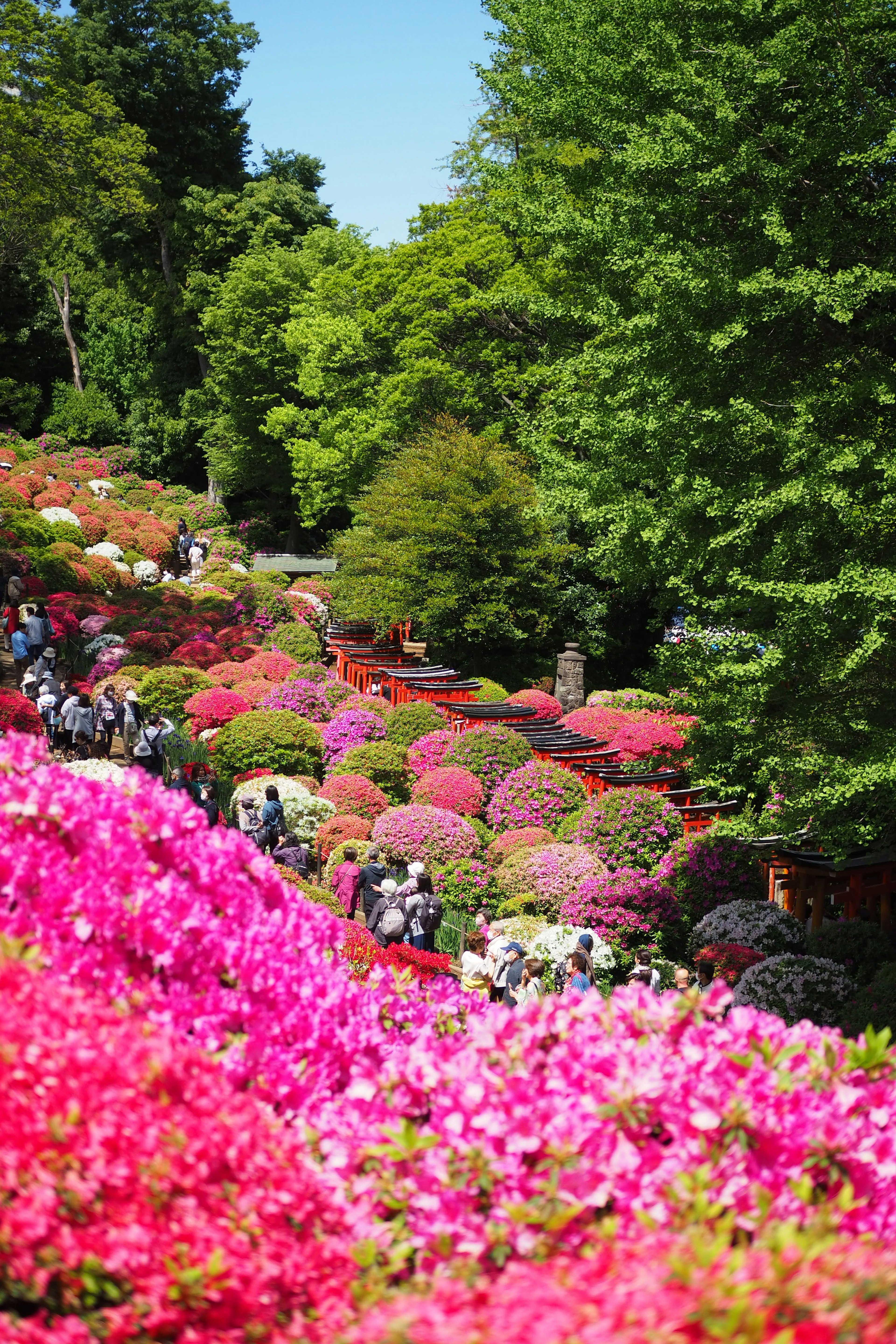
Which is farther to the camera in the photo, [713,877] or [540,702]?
[540,702]

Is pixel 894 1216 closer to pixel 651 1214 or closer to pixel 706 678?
pixel 651 1214

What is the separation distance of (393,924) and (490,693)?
1333cm

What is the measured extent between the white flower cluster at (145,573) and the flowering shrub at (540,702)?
1275 centimetres

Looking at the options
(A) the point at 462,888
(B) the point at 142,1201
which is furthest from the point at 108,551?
(B) the point at 142,1201

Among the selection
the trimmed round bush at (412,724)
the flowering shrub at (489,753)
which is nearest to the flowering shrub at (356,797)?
the flowering shrub at (489,753)

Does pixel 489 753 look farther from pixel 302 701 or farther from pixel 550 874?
pixel 302 701

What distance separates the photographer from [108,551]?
31125mm

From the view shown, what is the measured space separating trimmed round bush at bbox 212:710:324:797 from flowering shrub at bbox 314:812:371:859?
2.25 meters

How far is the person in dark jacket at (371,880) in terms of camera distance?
37.7ft

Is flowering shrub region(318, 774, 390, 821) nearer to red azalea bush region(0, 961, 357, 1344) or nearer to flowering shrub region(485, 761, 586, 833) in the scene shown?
flowering shrub region(485, 761, 586, 833)

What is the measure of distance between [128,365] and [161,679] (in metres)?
37.7

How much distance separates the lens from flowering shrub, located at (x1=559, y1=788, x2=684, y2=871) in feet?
45.4

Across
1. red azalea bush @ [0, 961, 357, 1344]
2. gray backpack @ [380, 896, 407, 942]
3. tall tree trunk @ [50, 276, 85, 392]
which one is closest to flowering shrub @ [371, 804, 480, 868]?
gray backpack @ [380, 896, 407, 942]

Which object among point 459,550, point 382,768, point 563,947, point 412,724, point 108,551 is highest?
point 459,550
